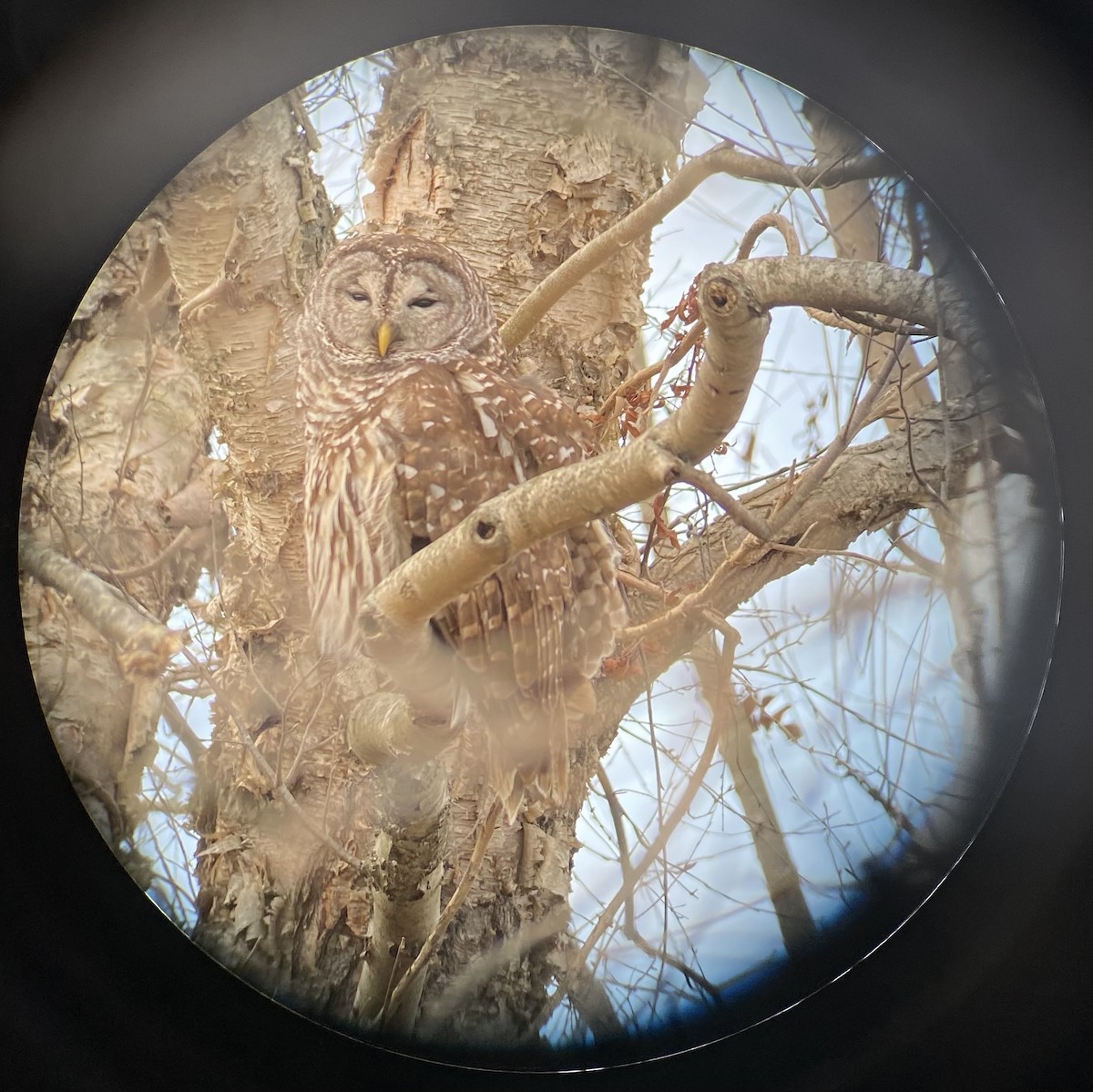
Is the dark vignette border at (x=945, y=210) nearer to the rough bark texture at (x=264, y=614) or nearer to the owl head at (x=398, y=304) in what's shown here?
the rough bark texture at (x=264, y=614)

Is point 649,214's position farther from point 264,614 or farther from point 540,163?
point 264,614

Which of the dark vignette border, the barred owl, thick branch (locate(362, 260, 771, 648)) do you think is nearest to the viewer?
thick branch (locate(362, 260, 771, 648))

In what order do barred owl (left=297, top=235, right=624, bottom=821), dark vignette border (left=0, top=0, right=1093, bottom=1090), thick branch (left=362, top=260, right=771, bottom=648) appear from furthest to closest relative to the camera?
1. dark vignette border (left=0, top=0, right=1093, bottom=1090)
2. barred owl (left=297, top=235, right=624, bottom=821)
3. thick branch (left=362, top=260, right=771, bottom=648)

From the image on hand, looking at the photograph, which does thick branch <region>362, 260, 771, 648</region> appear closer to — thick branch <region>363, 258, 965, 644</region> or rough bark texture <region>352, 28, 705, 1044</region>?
thick branch <region>363, 258, 965, 644</region>

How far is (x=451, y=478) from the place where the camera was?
1.06m

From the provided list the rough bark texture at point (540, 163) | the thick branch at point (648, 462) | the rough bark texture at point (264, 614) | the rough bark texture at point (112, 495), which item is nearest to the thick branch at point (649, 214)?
the rough bark texture at point (540, 163)

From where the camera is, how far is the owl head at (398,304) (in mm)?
1105

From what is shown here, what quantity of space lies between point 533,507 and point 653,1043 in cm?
64

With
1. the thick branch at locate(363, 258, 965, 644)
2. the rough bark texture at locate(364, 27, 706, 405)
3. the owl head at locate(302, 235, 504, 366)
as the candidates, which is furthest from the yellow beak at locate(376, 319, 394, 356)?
the thick branch at locate(363, 258, 965, 644)

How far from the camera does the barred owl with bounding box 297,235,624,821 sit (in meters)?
1.05

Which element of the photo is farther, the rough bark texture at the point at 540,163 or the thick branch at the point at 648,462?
the rough bark texture at the point at 540,163

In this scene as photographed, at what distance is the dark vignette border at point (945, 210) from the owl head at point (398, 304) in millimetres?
340

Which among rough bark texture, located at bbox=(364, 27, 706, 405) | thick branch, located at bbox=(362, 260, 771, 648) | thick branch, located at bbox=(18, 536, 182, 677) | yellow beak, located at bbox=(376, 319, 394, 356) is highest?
rough bark texture, located at bbox=(364, 27, 706, 405)

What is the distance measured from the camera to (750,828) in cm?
109
